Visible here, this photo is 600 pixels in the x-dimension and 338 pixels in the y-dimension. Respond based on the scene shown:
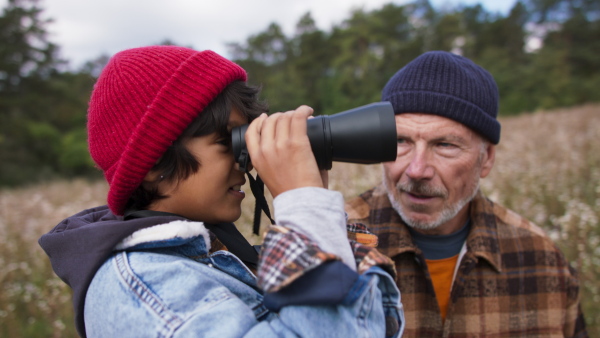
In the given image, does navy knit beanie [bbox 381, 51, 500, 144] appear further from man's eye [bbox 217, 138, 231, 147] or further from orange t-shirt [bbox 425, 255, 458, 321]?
man's eye [bbox 217, 138, 231, 147]

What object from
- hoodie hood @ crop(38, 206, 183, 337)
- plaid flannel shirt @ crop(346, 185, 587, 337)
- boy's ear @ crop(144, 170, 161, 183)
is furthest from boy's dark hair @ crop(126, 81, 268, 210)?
plaid flannel shirt @ crop(346, 185, 587, 337)

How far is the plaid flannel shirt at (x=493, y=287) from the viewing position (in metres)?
1.50

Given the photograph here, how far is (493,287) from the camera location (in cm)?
156

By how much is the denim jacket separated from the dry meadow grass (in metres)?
1.79

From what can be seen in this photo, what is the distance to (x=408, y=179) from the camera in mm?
1571

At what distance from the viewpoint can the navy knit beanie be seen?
1534mm

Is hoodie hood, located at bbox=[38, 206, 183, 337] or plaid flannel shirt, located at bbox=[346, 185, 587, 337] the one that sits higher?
hoodie hood, located at bbox=[38, 206, 183, 337]

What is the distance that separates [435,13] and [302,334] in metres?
37.3

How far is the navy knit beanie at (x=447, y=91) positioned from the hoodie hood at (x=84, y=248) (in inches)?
40.8

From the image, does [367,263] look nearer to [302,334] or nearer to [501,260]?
[302,334]

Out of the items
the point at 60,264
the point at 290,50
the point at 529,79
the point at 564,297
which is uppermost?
the point at 60,264

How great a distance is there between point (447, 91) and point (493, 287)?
2.50ft

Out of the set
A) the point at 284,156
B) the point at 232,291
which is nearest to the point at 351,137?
the point at 284,156

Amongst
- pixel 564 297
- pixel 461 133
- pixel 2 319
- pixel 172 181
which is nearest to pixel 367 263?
pixel 172 181
